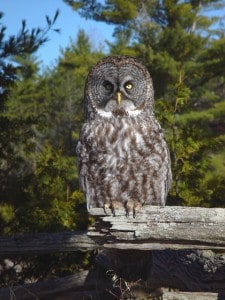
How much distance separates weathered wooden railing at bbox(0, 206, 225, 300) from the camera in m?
2.47

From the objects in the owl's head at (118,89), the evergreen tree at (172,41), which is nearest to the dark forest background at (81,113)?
the evergreen tree at (172,41)

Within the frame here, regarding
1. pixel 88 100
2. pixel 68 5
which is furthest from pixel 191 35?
pixel 88 100

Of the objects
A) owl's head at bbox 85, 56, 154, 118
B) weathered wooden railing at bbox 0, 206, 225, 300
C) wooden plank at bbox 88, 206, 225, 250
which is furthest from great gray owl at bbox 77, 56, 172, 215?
wooden plank at bbox 88, 206, 225, 250

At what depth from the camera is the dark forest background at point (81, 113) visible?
17.7 feet

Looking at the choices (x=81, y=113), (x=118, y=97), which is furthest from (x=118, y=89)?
(x=81, y=113)

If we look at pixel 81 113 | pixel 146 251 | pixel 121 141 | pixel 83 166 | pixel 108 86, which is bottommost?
pixel 146 251

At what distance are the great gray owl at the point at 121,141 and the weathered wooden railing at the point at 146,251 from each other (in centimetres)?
45

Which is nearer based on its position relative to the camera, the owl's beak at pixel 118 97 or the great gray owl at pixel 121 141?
the great gray owl at pixel 121 141

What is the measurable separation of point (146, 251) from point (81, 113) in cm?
1562

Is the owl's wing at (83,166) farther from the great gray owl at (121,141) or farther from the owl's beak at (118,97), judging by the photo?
the owl's beak at (118,97)

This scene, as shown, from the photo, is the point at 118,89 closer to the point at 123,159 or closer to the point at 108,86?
the point at 108,86

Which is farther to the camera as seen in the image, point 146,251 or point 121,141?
point 121,141

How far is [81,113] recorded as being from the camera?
62.1ft

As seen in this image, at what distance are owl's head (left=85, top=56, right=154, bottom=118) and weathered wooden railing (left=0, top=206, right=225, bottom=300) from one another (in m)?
1.02
